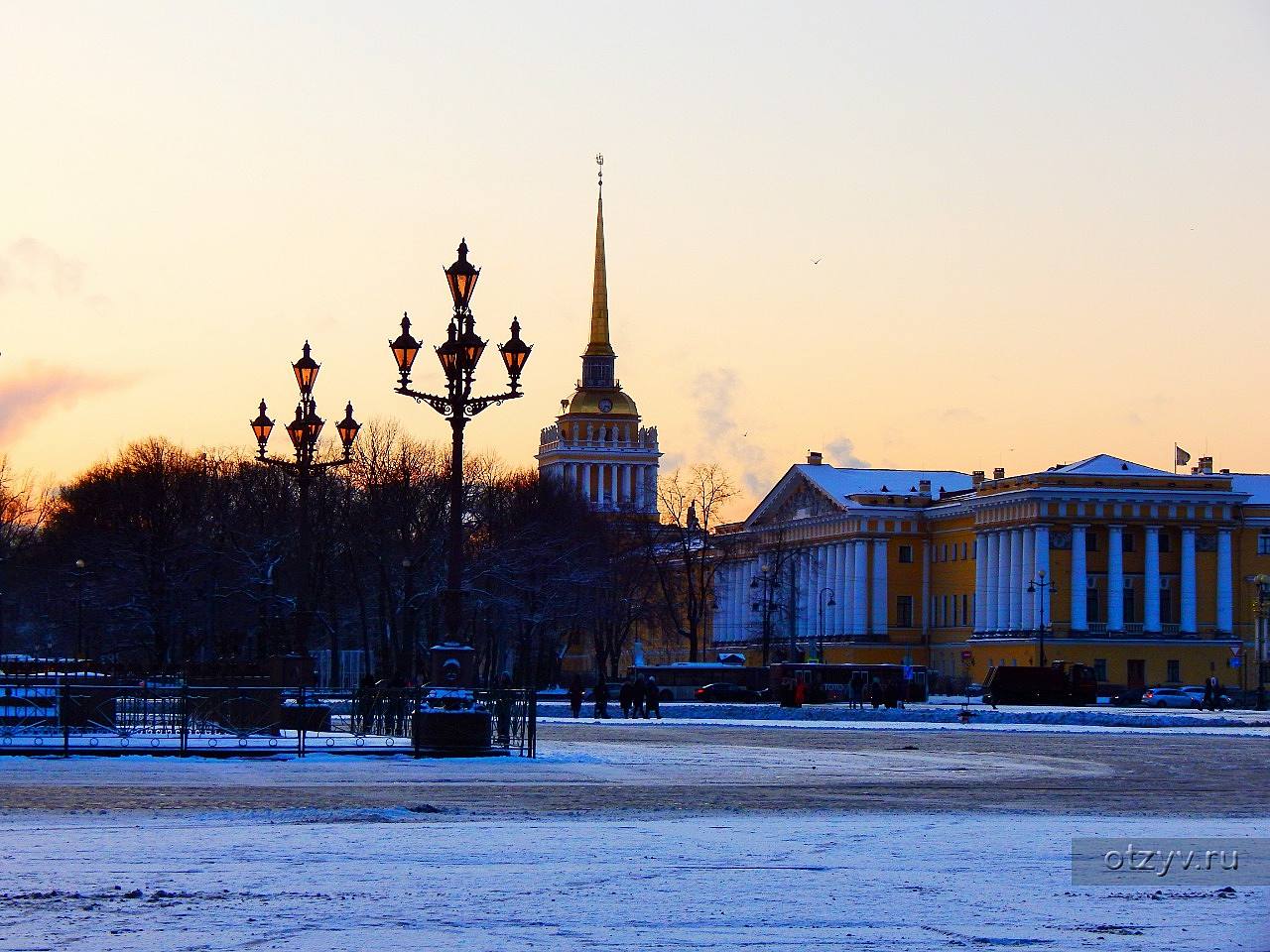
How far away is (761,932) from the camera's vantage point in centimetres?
1069

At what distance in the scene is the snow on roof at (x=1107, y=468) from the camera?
11669cm

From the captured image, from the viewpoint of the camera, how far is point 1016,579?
11638 centimetres

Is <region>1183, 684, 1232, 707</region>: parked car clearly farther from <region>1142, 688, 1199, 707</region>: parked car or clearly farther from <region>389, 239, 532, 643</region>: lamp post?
<region>389, 239, 532, 643</region>: lamp post

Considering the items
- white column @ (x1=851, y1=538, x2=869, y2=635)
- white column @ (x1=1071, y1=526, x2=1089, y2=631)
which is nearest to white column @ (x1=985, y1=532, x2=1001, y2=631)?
white column @ (x1=1071, y1=526, x2=1089, y2=631)

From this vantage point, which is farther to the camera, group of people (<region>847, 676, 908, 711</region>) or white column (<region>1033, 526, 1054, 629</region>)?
white column (<region>1033, 526, 1054, 629</region>)

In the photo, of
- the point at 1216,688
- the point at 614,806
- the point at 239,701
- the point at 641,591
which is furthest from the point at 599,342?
the point at 614,806

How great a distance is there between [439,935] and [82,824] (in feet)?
23.6

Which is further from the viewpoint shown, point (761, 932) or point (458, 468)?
point (458, 468)

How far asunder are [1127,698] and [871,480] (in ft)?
146

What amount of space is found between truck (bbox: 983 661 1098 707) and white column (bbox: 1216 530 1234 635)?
2751 centimetres

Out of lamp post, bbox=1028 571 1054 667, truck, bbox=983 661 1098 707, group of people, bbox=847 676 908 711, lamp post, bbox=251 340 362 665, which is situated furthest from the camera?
lamp post, bbox=1028 571 1054 667

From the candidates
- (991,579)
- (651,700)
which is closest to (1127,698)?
(991,579)

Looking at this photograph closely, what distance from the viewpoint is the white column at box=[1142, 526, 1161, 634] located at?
116375mm

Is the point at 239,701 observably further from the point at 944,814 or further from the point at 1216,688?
the point at 1216,688
